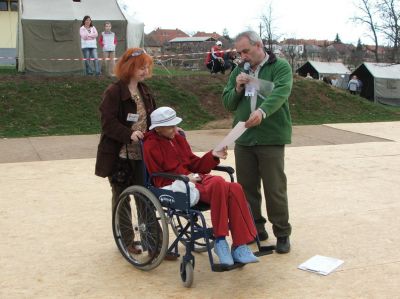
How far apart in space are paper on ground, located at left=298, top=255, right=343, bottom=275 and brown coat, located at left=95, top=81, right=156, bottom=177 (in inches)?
60.0

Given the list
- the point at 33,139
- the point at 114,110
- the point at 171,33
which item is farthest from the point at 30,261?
the point at 171,33

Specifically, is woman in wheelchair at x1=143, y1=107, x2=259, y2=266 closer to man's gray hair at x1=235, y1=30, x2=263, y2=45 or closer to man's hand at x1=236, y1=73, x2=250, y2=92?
man's hand at x1=236, y1=73, x2=250, y2=92

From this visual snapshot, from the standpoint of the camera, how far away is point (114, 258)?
3947 millimetres

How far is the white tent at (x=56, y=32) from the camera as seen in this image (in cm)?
1398

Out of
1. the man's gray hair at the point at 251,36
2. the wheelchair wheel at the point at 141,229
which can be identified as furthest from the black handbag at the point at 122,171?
the man's gray hair at the point at 251,36

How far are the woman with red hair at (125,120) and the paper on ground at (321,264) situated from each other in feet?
4.38

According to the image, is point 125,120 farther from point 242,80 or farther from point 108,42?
point 108,42

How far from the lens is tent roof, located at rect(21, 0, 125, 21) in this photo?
14180 millimetres

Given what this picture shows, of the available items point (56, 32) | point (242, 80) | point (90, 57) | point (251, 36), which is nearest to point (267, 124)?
point (242, 80)

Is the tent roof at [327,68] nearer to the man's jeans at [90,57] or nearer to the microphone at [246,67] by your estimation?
the man's jeans at [90,57]

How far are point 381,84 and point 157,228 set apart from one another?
76.1 ft

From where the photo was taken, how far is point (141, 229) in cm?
364

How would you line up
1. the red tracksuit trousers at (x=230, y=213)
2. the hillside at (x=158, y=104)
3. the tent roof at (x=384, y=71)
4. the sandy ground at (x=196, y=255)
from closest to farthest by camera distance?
the red tracksuit trousers at (x=230, y=213), the sandy ground at (x=196, y=255), the hillside at (x=158, y=104), the tent roof at (x=384, y=71)

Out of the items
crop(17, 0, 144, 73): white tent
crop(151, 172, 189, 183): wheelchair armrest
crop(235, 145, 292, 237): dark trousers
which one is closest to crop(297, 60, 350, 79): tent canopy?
crop(17, 0, 144, 73): white tent
